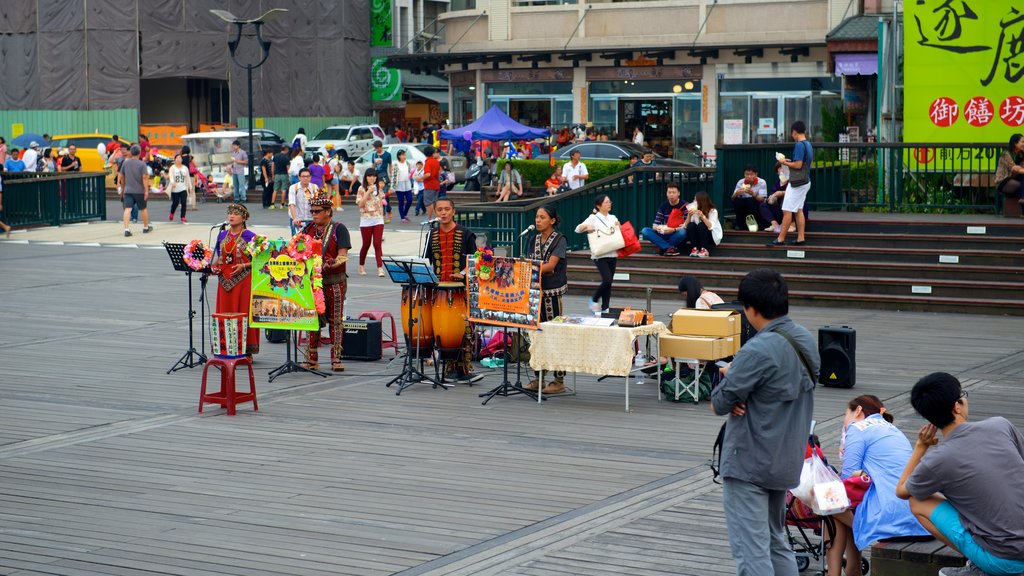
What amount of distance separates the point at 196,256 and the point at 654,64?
3482cm

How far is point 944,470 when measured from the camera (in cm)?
616

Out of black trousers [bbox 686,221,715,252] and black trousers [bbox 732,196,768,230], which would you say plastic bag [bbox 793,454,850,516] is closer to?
black trousers [bbox 686,221,715,252]

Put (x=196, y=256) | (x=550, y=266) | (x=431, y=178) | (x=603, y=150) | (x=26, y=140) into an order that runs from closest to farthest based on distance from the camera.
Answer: (x=550, y=266), (x=196, y=256), (x=431, y=178), (x=603, y=150), (x=26, y=140)

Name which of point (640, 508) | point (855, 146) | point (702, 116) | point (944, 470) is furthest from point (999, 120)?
point (702, 116)

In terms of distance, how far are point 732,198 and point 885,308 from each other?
142 inches

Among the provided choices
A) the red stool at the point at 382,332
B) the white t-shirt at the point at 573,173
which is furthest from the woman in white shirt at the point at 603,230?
the white t-shirt at the point at 573,173

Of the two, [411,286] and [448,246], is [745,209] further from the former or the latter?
[411,286]

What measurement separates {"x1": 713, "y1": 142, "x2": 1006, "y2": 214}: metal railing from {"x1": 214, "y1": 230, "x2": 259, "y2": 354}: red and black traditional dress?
9871 mm

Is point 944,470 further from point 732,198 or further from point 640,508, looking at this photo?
point 732,198

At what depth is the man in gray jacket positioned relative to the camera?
6219mm

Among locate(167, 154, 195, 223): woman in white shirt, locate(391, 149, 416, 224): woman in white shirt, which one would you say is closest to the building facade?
locate(391, 149, 416, 224): woman in white shirt

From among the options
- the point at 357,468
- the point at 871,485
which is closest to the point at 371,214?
the point at 357,468

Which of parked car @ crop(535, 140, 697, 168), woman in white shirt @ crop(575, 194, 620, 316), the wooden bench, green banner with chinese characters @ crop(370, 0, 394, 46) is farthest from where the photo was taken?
green banner with chinese characters @ crop(370, 0, 394, 46)

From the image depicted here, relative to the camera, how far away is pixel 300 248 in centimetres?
1308
